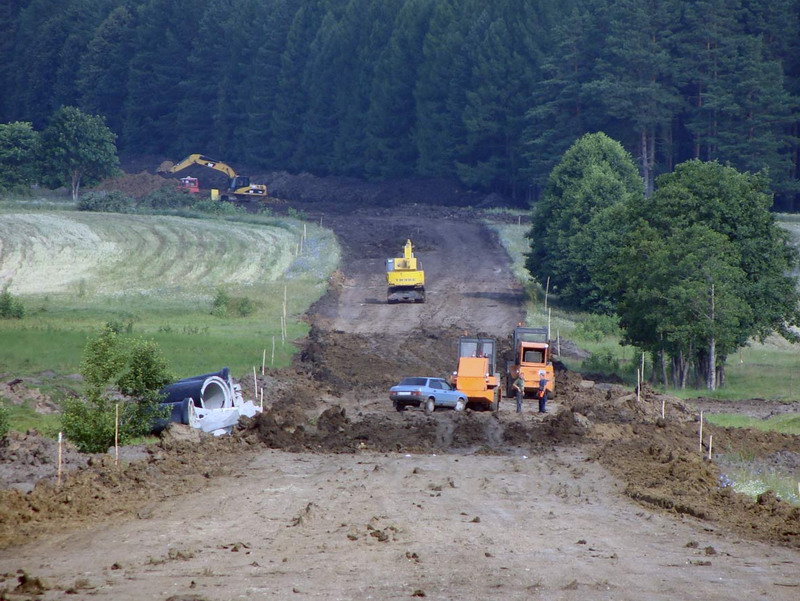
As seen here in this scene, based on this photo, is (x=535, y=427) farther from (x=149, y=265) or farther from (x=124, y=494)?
(x=149, y=265)

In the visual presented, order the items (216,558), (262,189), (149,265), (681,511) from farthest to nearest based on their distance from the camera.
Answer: (262,189)
(149,265)
(681,511)
(216,558)

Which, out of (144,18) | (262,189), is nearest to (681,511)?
(262,189)

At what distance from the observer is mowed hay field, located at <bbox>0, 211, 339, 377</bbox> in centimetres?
4525

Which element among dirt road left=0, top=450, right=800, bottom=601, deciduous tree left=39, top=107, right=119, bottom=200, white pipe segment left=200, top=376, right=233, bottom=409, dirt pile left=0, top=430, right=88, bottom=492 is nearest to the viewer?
dirt road left=0, top=450, right=800, bottom=601

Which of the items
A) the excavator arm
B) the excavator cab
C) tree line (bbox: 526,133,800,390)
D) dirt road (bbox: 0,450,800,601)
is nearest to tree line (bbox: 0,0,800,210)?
the excavator arm

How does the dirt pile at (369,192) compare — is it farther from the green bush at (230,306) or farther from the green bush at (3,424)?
the green bush at (3,424)

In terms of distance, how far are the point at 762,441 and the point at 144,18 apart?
498ft

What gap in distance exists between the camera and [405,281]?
6525cm

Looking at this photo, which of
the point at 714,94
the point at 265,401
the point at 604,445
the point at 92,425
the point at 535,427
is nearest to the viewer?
the point at 92,425

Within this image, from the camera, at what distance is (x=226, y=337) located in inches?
2024

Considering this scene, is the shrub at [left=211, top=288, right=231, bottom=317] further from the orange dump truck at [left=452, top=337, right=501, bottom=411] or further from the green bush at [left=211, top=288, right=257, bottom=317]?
the orange dump truck at [left=452, top=337, right=501, bottom=411]

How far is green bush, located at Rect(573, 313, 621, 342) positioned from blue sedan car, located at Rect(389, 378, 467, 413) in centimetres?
2279

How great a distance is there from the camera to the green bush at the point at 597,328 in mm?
60969

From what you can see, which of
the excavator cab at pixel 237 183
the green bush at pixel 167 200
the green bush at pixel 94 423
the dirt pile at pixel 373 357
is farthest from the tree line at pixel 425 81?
the green bush at pixel 94 423
